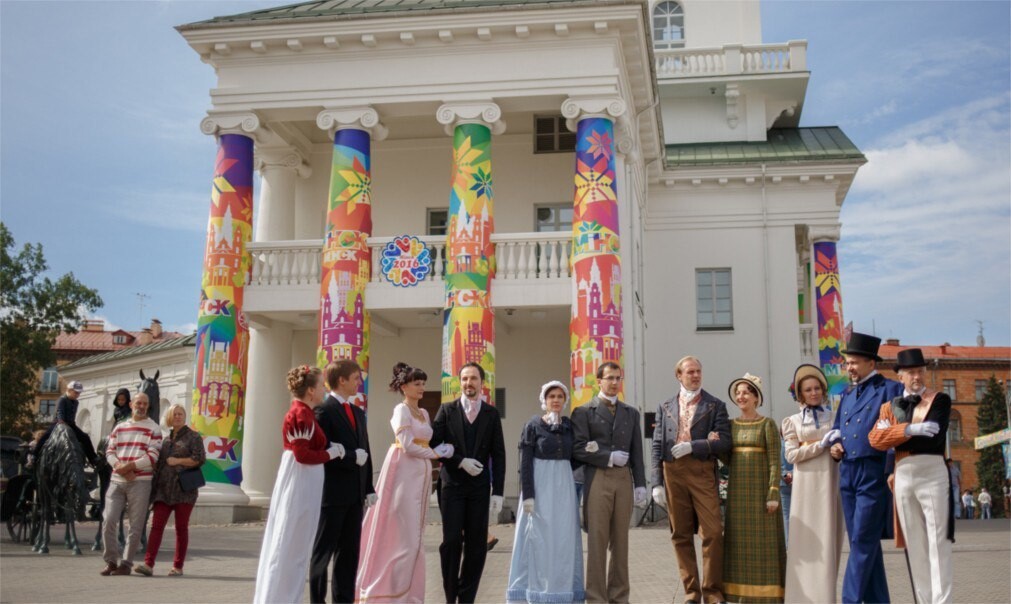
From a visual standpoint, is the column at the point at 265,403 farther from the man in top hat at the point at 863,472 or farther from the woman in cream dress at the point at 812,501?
the man in top hat at the point at 863,472

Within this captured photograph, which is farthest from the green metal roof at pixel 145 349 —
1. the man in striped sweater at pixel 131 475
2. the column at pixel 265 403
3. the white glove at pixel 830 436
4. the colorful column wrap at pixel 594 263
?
the white glove at pixel 830 436

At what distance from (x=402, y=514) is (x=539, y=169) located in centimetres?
1560

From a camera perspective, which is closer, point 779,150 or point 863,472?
point 863,472

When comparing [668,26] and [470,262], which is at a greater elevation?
[668,26]

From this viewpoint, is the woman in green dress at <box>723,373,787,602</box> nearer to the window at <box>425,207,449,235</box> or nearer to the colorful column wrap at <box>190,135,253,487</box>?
the colorful column wrap at <box>190,135,253,487</box>

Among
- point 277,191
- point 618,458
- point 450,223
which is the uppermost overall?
point 277,191

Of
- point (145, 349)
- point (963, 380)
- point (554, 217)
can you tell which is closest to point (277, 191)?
point (554, 217)

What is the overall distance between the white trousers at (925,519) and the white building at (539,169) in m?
11.7

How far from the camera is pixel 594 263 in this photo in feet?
60.9

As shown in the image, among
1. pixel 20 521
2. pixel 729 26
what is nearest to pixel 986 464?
pixel 729 26

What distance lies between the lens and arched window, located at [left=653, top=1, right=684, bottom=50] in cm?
3192

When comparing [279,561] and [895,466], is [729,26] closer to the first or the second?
[895,466]

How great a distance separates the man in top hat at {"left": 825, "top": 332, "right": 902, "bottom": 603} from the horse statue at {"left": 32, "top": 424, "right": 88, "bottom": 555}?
31.1ft

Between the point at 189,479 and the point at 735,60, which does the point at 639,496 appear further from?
the point at 735,60
